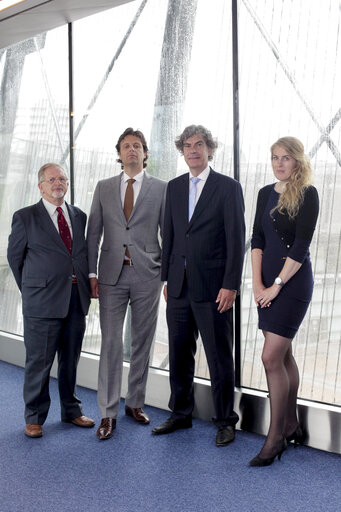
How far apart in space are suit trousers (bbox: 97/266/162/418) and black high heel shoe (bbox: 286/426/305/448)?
Answer: 100cm

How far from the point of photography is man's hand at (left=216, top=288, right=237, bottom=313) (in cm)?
329

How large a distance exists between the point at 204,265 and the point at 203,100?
3.93 ft

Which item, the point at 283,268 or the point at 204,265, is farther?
the point at 204,265

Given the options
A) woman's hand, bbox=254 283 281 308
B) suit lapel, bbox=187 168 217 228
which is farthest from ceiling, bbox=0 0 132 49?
woman's hand, bbox=254 283 281 308

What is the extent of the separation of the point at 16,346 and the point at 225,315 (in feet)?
8.15

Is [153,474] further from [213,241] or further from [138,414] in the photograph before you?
[213,241]

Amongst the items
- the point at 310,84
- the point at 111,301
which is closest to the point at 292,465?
the point at 111,301

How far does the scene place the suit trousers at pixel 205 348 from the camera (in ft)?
11.1

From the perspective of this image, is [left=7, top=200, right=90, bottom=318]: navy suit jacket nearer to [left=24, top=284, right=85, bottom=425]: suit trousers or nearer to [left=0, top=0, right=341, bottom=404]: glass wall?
[left=24, top=284, right=85, bottom=425]: suit trousers

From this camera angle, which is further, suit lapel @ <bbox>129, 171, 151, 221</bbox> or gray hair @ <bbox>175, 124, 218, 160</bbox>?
suit lapel @ <bbox>129, 171, 151, 221</bbox>

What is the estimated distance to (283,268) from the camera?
9.89 feet

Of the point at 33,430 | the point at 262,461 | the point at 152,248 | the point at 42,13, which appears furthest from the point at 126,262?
the point at 42,13

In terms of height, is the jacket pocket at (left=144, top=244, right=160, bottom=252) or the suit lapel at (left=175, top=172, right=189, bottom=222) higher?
the suit lapel at (left=175, top=172, right=189, bottom=222)

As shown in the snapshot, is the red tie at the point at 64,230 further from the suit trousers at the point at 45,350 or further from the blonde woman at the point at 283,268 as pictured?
the blonde woman at the point at 283,268
